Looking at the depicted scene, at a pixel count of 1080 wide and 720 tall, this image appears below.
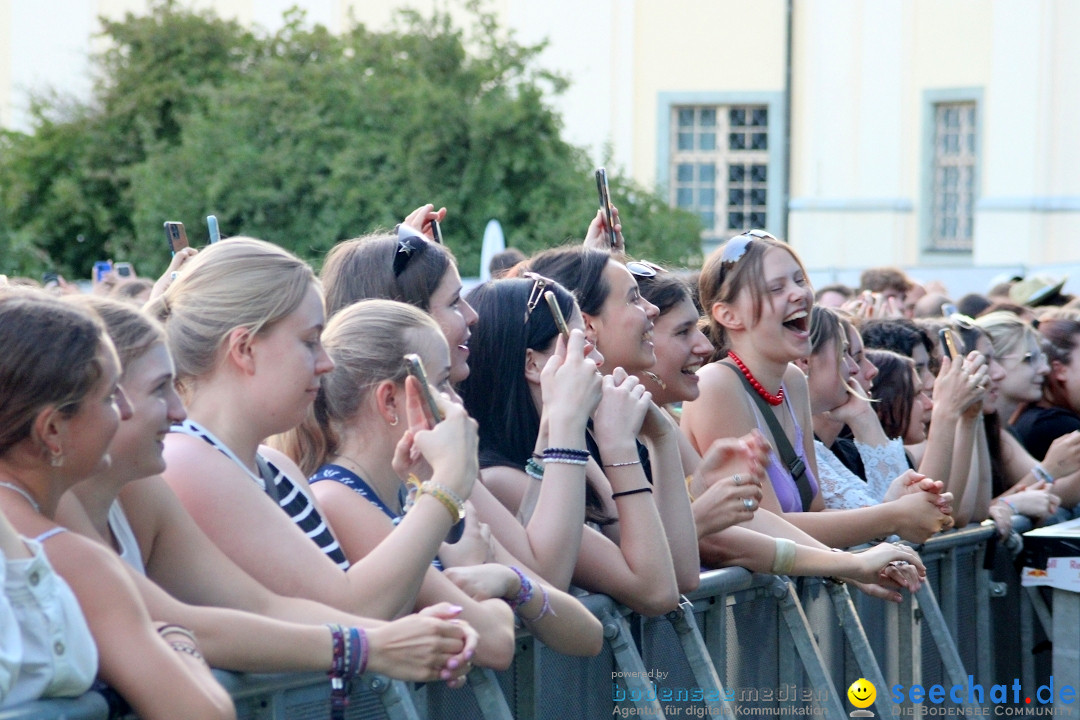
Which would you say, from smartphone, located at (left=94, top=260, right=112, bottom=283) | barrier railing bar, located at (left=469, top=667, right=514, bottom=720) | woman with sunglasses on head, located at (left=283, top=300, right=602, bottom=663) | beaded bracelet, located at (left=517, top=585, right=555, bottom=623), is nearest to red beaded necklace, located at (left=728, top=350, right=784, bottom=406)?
woman with sunglasses on head, located at (left=283, top=300, right=602, bottom=663)

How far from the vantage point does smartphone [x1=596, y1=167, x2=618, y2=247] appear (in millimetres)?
4667

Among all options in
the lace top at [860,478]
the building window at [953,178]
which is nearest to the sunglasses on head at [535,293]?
the lace top at [860,478]

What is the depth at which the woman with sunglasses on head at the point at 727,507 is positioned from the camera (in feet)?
12.2

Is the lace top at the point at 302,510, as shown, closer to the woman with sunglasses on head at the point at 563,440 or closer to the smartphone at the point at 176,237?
the woman with sunglasses on head at the point at 563,440

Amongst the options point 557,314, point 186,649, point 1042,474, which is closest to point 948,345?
point 1042,474

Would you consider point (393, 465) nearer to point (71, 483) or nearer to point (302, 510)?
point (302, 510)

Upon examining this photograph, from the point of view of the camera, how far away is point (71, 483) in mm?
2240

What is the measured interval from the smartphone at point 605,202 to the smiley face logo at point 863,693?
5.41 ft

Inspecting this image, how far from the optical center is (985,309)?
8.31 meters

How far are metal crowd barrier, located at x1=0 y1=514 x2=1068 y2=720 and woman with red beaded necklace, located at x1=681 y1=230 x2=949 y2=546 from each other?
24 cm

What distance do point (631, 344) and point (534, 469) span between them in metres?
0.67

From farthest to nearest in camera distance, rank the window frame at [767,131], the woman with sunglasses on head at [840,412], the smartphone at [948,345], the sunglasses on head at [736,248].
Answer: the window frame at [767,131] < the woman with sunglasses on head at [840,412] < the smartphone at [948,345] < the sunglasses on head at [736,248]

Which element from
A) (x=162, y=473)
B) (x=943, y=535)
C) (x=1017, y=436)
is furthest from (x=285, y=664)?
(x=1017, y=436)

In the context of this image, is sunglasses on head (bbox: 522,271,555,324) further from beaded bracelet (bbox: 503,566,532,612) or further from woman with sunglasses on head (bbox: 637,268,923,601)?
beaded bracelet (bbox: 503,566,532,612)
